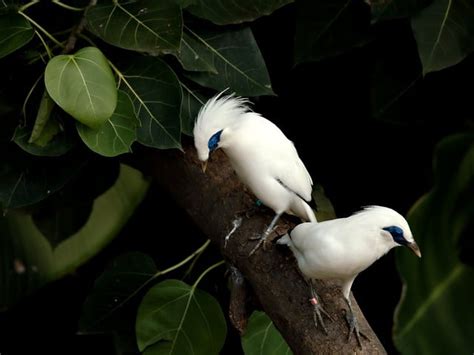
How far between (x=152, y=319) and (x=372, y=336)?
694 mm

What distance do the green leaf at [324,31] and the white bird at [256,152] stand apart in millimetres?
364

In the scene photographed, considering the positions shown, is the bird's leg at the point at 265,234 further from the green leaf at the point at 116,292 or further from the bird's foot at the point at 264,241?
the green leaf at the point at 116,292

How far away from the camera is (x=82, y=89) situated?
214 centimetres

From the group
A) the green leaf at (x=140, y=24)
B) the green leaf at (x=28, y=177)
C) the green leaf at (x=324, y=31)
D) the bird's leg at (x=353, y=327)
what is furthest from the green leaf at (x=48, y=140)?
the bird's leg at (x=353, y=327)

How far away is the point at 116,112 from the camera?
89.3 inches

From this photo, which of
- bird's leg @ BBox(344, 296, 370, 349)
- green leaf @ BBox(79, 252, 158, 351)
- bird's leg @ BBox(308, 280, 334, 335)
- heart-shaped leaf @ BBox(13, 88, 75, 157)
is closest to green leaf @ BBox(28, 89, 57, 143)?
heart-shaped leaf @ BBox(13, 88, 75, 157)

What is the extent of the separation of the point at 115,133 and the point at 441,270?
886 mm

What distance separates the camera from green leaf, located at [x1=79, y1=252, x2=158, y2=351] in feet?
8.46

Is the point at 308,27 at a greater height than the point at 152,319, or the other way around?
the point at 308,27

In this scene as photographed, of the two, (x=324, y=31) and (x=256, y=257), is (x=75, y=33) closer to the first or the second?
(x=324, y=31)

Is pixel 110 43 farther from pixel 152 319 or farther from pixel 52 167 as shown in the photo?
pixel 152 319

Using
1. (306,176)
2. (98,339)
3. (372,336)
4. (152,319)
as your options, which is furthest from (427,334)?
(98,339)

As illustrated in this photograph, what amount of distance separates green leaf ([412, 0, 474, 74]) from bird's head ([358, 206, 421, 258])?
1.89ft

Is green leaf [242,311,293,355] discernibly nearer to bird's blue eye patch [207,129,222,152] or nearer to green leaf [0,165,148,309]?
bird's blue eye patch [207,129,222,152]
